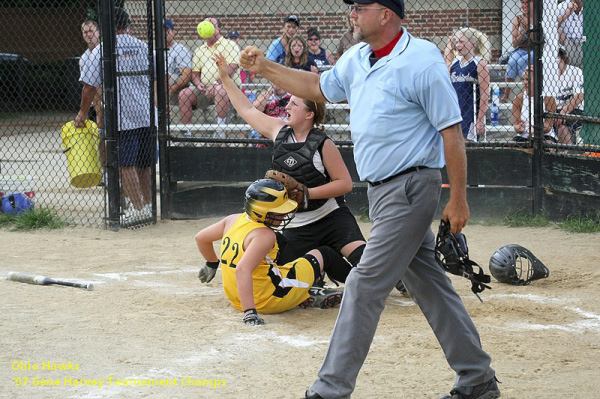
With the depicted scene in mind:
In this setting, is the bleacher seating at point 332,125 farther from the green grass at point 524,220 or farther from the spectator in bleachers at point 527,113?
the green grass at point 524,220

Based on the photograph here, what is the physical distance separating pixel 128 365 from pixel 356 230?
205 centimetres

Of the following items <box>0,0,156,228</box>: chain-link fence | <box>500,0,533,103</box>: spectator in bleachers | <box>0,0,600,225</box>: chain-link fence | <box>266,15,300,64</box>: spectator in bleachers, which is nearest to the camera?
<box>0,0,156,228</box>: chain-link fence

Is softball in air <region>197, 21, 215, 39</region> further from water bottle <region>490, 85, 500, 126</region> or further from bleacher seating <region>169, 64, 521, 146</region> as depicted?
water bottle <region>490, 85, 500, 126</region>

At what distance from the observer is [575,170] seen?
869 centimetres

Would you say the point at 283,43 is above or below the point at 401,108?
above

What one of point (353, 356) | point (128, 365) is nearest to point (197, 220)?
point (128, 365)

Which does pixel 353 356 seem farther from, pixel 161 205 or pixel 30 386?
pixel 161 205

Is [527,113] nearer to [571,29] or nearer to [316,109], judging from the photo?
[571,29]

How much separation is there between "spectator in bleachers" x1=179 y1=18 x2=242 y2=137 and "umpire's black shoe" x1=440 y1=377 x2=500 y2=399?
7.16 m

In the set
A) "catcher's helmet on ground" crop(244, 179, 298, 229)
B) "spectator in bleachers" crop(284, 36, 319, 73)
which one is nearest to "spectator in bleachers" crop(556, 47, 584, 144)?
"spectator in bleachers" crop(284, 36, 319, 73)

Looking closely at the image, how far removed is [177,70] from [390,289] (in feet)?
25.8

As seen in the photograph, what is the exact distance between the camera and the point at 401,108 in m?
3.93

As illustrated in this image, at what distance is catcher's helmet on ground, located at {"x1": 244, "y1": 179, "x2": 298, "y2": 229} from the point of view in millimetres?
5453

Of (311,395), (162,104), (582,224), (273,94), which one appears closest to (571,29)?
(582,224)
